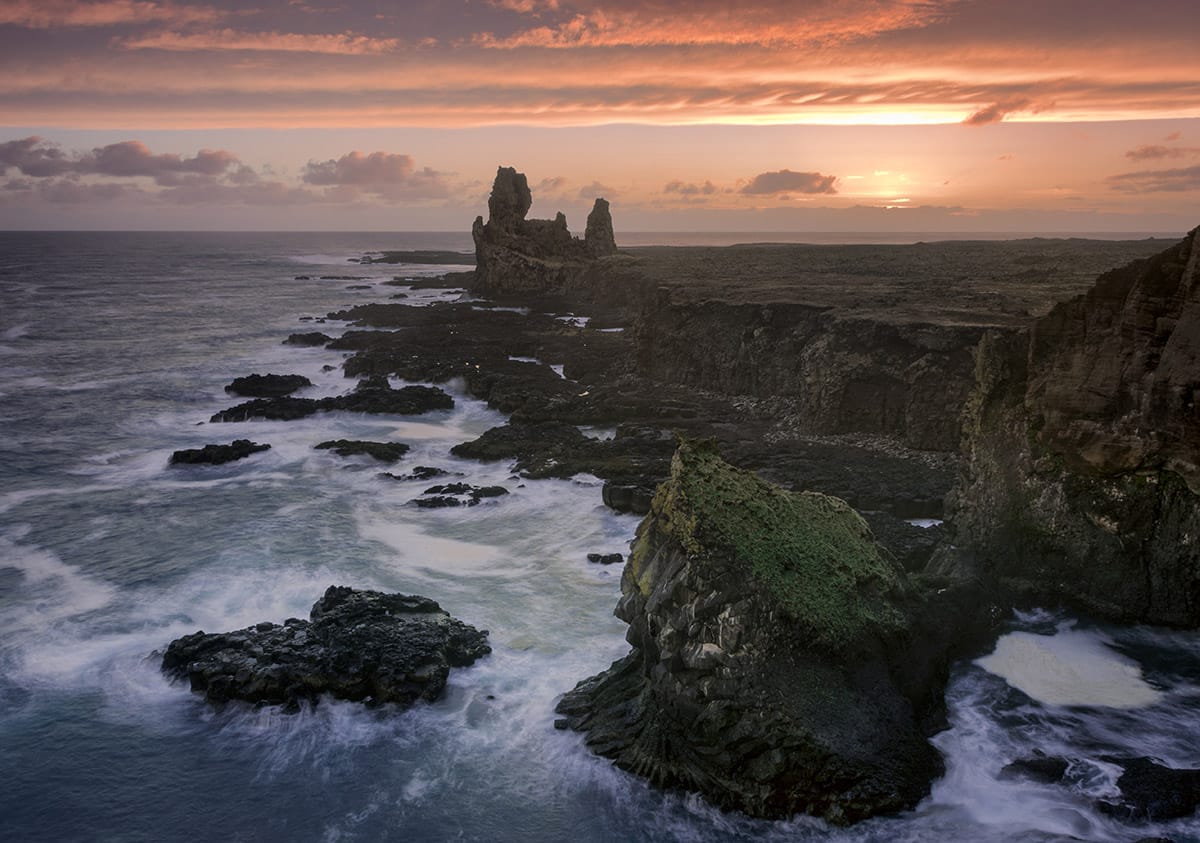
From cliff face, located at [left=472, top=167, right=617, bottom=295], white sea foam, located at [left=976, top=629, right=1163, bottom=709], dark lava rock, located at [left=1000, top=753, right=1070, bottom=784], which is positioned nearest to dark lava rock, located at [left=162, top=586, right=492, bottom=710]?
dark lava rock, located at [left=1000, top=753, right=1070, bottom=784]

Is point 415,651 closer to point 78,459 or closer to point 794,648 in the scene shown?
point 794,648

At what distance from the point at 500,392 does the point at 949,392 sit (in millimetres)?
25132

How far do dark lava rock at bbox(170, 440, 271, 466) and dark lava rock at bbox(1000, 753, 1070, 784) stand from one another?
1365 inches

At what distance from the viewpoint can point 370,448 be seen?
4131 centimetres

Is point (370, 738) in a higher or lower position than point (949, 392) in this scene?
lower

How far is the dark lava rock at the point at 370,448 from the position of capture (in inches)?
1603

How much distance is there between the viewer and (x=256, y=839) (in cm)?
1605

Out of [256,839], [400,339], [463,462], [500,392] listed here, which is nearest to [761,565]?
[256,839]

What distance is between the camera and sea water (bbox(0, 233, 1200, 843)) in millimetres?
16375

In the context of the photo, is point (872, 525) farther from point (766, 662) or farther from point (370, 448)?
point (370, 448)

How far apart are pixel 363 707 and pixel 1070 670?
15.9 metres

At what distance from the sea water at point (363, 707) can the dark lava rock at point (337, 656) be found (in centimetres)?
45

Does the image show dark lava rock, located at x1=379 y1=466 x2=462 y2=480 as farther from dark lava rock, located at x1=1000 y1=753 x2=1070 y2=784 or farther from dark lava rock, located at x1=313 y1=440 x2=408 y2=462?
dark lava rock, located at x1=1000 y1=753 x2=1070 y2=784

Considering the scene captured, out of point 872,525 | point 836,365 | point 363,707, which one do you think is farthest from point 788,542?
point 836,365
